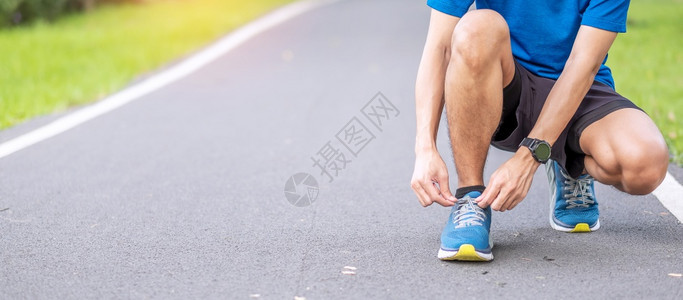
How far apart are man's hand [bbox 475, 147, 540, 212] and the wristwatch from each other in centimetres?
3

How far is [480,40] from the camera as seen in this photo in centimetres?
305

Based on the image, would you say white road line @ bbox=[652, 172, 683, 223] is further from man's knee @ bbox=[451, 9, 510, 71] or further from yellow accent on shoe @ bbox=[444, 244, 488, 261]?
man's knee @ bbox=[451, 9, 510, 71]

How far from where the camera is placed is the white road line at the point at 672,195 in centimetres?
380

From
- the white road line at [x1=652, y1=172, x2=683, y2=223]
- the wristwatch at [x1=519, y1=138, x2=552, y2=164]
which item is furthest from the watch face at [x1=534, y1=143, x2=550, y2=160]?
the white road line at [x1=652, y1=172, x2=683, y2=223]

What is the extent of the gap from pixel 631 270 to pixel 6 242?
96.6 inches

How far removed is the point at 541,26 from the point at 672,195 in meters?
1.24

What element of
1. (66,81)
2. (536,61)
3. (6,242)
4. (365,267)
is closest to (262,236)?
(365,267)

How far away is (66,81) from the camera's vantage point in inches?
312

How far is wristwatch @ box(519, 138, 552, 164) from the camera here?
122 inches

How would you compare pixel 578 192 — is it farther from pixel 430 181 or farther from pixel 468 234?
pixel 430 181

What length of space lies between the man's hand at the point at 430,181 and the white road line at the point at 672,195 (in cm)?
126

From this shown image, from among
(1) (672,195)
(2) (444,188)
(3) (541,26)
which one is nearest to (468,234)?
(2) (444,188)

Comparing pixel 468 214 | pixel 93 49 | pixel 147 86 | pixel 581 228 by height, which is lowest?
pixel 93 49

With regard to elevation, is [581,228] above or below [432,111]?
below
